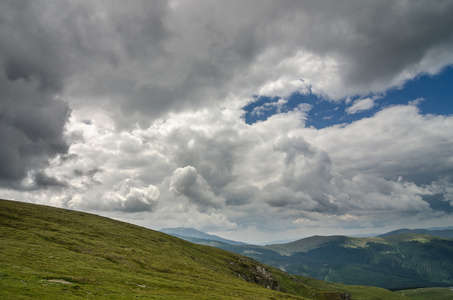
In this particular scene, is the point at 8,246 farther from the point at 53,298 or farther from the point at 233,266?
the point at 233,266

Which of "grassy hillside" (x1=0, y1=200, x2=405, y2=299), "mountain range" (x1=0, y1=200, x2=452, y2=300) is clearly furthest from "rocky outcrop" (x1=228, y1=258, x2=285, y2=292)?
"grassy hillside" (x1=0, y1=200, x2=405, y2=299)

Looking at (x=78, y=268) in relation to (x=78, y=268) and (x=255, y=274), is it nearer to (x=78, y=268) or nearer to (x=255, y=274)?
(x=78, y=268)

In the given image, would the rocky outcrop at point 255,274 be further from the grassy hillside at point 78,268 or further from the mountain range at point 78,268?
the grassy hillside at point 78,268

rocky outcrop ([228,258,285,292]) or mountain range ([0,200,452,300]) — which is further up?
mountain range ([0,200,452,300])

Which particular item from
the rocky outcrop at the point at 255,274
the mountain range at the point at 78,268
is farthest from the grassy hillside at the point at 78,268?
the rocky outcrop at the point at 255,274

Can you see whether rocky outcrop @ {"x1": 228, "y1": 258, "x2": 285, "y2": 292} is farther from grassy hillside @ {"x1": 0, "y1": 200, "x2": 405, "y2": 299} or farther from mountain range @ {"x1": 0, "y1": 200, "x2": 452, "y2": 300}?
grassy hillside @ {"x1": 0, "y1": 200, "x2": 405, "y2": 299}

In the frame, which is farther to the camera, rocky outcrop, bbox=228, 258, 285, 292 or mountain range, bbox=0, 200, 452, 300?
rocky outcrop, bbox=228, 258, 285, 292

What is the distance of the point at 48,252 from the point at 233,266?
115500 mm

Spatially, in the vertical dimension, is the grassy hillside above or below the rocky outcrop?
above

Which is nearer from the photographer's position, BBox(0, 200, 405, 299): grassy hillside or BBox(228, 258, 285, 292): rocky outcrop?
BBox(0, 200, 405, 299): grassy hillside

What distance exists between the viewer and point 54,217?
12512 centimetres

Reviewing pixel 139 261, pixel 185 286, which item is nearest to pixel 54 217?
pixel 139 261

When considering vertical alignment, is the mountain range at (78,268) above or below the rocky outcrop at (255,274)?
above

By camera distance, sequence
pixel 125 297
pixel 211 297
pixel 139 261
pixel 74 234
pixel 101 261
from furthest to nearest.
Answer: pixel 74 234
pixel 139 261
pixel 101 261
pixel 211 297
pixel 125 297
